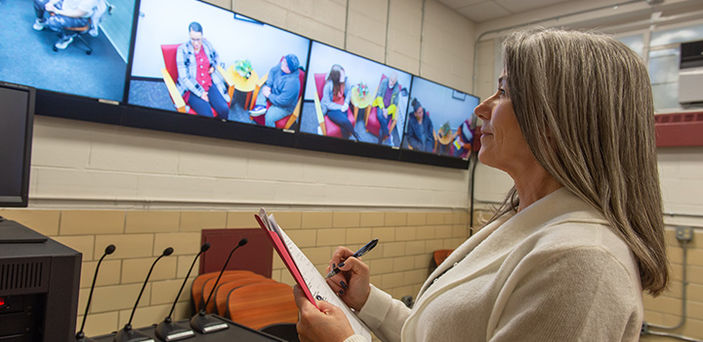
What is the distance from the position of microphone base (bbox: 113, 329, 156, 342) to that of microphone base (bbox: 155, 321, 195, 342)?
4 cm

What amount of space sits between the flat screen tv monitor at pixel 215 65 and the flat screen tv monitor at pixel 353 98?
5.9 inches

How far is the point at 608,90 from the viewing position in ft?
2.95

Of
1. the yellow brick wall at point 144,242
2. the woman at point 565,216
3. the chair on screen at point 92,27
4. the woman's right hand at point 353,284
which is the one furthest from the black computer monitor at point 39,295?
the chair on screen at point 92,27

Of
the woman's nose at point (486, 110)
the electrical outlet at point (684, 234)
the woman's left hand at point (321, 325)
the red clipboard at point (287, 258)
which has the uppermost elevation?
the woman's nose at point (486, 110)

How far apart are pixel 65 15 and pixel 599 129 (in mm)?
2345

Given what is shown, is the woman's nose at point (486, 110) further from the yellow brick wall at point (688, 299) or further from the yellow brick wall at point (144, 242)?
the yellow brick wall at point (688, 299)

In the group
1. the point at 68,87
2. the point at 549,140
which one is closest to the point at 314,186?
the point at 68,87

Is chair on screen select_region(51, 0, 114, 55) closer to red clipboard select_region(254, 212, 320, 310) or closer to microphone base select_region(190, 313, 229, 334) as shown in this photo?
microphone base select_region(190, 313, 229, 334)

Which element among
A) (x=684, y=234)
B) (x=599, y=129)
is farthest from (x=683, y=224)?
(x=599, y=129)

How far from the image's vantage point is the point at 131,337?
58.2 inches

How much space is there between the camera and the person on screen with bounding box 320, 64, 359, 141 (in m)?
3.49

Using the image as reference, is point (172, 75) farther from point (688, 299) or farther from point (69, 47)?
point (688, 299)

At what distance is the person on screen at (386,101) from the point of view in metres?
3.96

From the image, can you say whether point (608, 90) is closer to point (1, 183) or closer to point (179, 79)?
point (1, 183)
